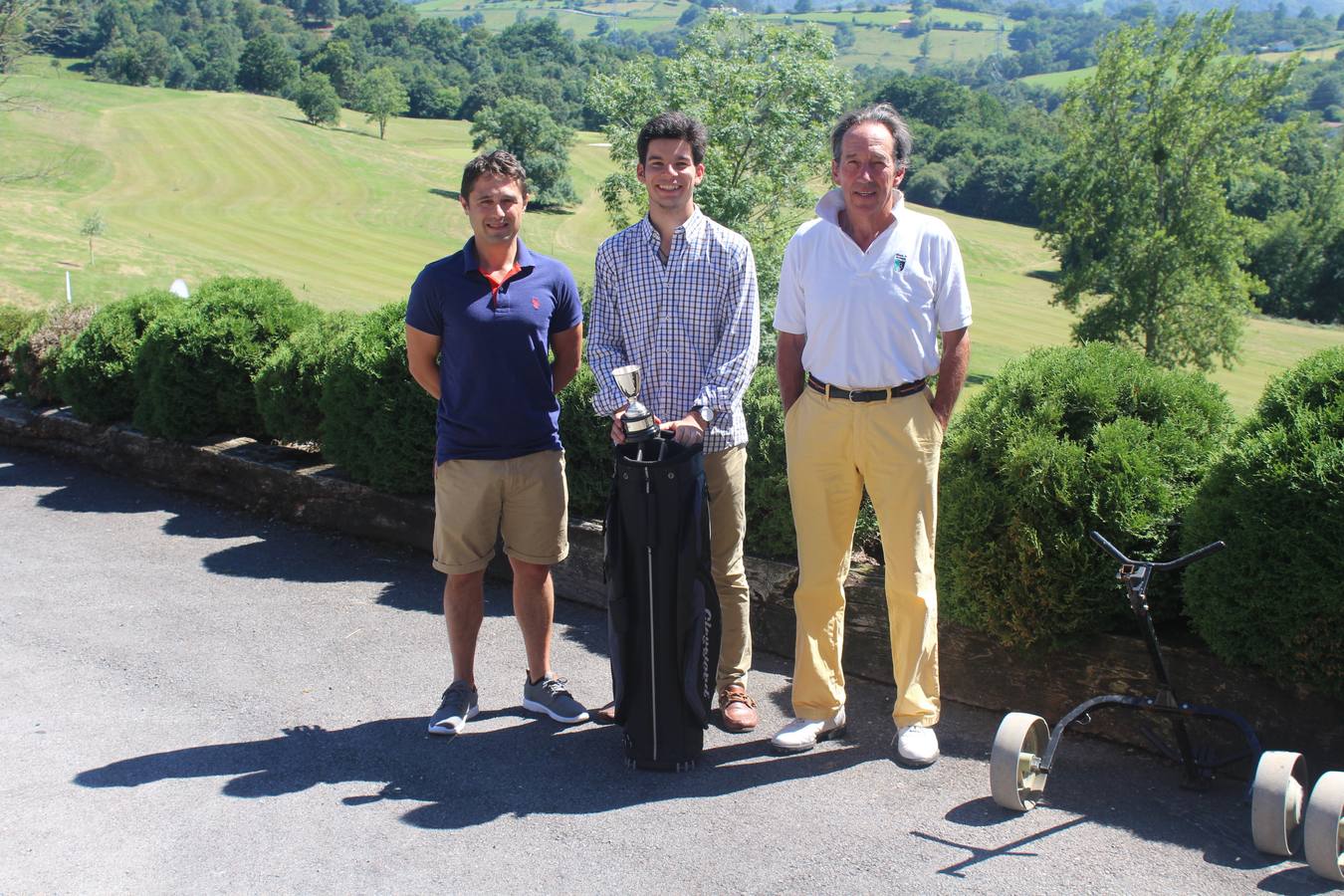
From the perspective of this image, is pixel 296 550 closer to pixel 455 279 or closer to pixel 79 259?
pixel 455 279

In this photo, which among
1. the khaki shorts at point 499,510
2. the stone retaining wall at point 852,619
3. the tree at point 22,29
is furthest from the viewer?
the tree at point 22,29

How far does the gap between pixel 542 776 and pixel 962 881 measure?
158cm

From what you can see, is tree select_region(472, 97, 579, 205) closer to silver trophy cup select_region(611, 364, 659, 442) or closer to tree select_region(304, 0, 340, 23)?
silver trophy cup select_region(611, 364, 659, 442)

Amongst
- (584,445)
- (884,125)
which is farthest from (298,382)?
(884,125)

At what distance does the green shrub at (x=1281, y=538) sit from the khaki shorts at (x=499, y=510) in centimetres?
243

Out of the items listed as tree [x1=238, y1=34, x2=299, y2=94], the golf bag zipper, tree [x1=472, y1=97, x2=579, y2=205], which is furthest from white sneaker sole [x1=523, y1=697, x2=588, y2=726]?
tree [x1=238, y1=34, x2=299, y2=94]

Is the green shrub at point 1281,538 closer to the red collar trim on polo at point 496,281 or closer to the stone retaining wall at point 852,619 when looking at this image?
the stone retaining wall at point 852,619

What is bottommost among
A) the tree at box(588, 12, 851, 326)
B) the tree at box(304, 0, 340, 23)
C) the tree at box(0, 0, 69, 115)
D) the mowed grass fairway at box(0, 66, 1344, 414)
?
the mowed grass fairway at box(0, 66, 1344, 414)

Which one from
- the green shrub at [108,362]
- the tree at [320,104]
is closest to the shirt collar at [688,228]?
the green shrub at [108,362]

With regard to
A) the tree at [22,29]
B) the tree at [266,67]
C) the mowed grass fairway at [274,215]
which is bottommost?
the mowed grass fairway at [274,215]

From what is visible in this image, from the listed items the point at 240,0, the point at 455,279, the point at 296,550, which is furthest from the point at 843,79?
the point at 240,0

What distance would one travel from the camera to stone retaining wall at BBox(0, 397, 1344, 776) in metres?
4.26

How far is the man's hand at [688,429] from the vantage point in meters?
4.51

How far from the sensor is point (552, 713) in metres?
4.95
